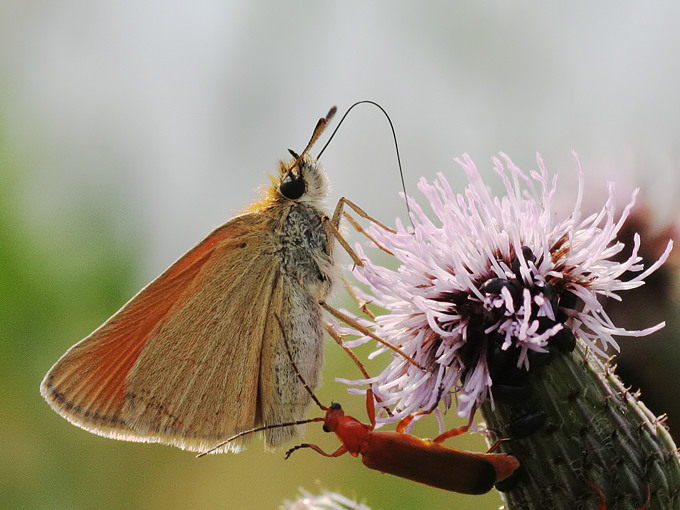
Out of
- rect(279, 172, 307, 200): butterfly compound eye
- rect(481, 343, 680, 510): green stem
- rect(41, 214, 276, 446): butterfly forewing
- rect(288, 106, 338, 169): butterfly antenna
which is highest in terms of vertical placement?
rect(288, 106, 338, 169): butterfly antenna

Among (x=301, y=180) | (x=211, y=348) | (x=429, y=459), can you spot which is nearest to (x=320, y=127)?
(x=301, y=180)

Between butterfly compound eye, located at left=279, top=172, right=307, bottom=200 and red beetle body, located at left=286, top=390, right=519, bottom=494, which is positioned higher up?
butterfly compound eye, located at left=279, top=172, right=307, bottom=200

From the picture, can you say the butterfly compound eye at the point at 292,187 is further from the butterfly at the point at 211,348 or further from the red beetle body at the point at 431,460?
the red beetle body at the point at 431,460

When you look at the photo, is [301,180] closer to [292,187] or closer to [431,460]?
[292,187]

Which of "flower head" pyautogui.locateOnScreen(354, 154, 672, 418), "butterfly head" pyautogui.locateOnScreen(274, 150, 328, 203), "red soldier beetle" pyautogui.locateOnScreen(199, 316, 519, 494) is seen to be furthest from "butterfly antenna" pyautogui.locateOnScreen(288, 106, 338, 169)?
"red soldier beetle" pyautogui.locateOnScreen(199, 316, 519, 494)

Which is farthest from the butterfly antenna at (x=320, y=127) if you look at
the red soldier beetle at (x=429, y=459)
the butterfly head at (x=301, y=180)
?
the red soldier beetle at (x=429, y=459)

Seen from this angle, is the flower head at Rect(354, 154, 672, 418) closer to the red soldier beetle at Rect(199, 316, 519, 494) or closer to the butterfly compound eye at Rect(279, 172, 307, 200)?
the red soldier beetle at Rect(199, 316, 519, 494)
